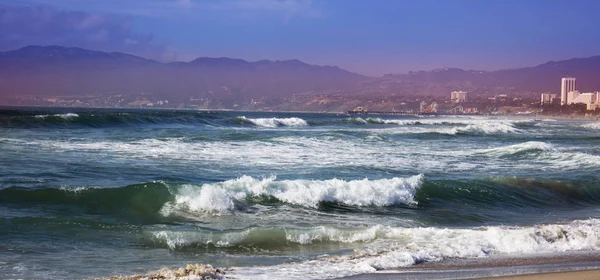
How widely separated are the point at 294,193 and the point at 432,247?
4.67 m

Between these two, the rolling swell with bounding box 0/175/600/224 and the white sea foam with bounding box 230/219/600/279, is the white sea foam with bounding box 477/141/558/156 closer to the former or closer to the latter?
the rolling swell with bounding box 0/175/600/224

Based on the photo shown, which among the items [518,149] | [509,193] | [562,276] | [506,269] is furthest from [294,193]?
[518,149]

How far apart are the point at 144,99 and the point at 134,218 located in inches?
7577

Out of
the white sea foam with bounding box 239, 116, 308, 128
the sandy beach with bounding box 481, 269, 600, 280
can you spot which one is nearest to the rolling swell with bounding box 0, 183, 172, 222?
the sandy beach with bounding box 481, 269, 600, 280

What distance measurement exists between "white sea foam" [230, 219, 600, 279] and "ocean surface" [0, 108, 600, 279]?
0.09 ft

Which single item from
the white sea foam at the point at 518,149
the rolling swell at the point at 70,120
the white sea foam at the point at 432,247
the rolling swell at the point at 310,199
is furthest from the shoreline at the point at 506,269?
the rolling swell at the point at 70,120

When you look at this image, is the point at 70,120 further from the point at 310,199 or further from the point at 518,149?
the point at 310,199

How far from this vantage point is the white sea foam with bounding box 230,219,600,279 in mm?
7453

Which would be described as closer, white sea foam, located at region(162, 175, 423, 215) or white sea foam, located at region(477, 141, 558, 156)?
white sea foam, located at region(162, 175, 423, 215)

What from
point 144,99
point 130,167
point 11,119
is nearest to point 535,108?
point 144,99

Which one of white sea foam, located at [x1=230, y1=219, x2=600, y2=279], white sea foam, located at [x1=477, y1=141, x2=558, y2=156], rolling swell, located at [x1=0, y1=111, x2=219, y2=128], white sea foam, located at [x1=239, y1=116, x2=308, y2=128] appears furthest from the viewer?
white sea foam, located at [x1=239, y1=116, x2=308, y2=128]

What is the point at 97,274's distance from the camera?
720 cm

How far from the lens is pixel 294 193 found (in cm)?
1307

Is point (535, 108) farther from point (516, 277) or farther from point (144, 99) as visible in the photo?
point (516, 277)
